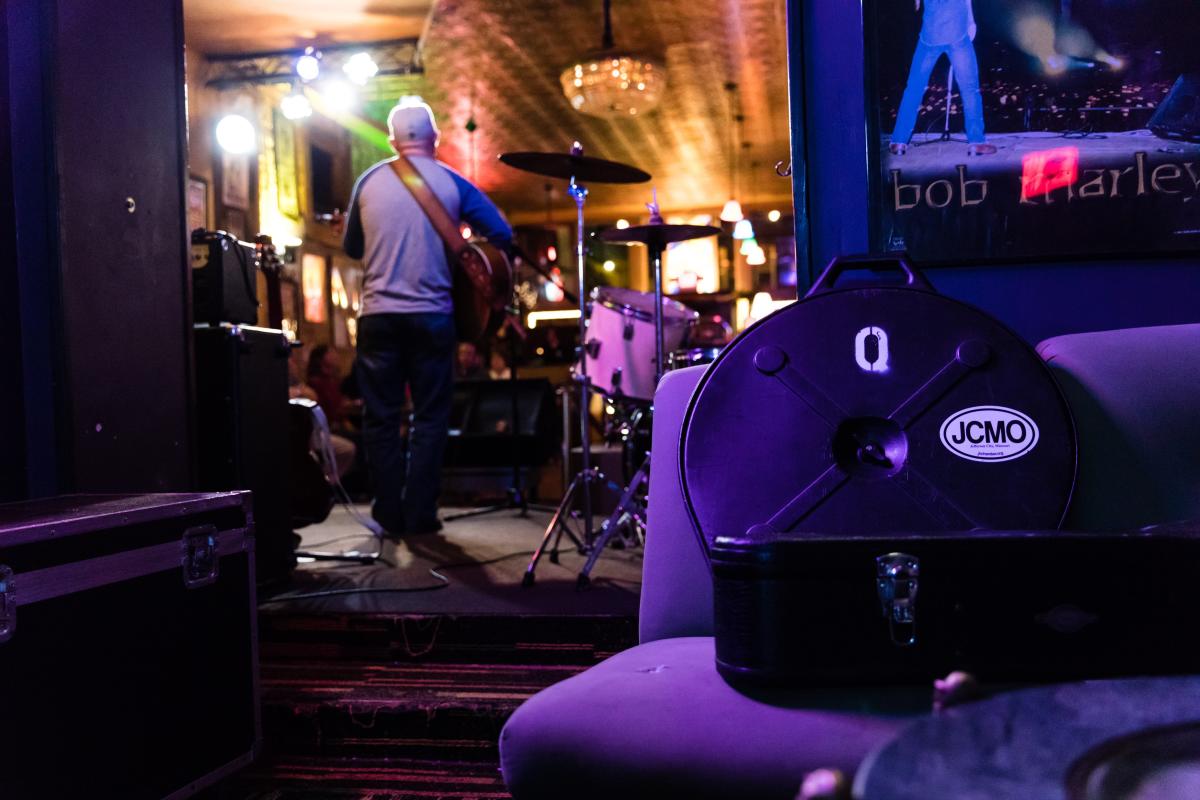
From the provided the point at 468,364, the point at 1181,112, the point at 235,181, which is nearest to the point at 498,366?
the point at 468,364

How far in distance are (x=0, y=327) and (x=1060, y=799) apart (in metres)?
2.64

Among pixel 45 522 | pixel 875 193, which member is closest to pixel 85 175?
pixel 45 522

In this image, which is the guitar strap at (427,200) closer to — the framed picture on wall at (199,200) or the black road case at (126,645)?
the black road case at (126,645)

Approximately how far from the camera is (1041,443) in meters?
1.43

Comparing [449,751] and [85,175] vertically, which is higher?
[85,175]

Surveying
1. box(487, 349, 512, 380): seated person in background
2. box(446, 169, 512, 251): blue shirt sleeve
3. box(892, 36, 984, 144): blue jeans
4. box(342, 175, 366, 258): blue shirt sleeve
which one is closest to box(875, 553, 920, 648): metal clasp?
box(892, 36, 984, 144): blue jeans

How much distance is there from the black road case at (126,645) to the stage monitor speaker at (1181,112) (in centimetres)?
213

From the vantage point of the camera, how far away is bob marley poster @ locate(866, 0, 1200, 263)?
1.89 metres

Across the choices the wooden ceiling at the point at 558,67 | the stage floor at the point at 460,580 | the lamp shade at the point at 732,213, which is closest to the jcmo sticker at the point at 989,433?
the stage floor at the point at 460,580

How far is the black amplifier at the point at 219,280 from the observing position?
9.98 feet

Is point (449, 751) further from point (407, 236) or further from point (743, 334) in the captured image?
point (407, 236)

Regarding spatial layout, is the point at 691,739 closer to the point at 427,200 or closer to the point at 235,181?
the point at 427,200

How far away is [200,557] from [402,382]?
2.17 meters

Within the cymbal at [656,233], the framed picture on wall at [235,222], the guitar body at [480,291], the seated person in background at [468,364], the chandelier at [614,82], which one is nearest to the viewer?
the cymbal at [656,233]
